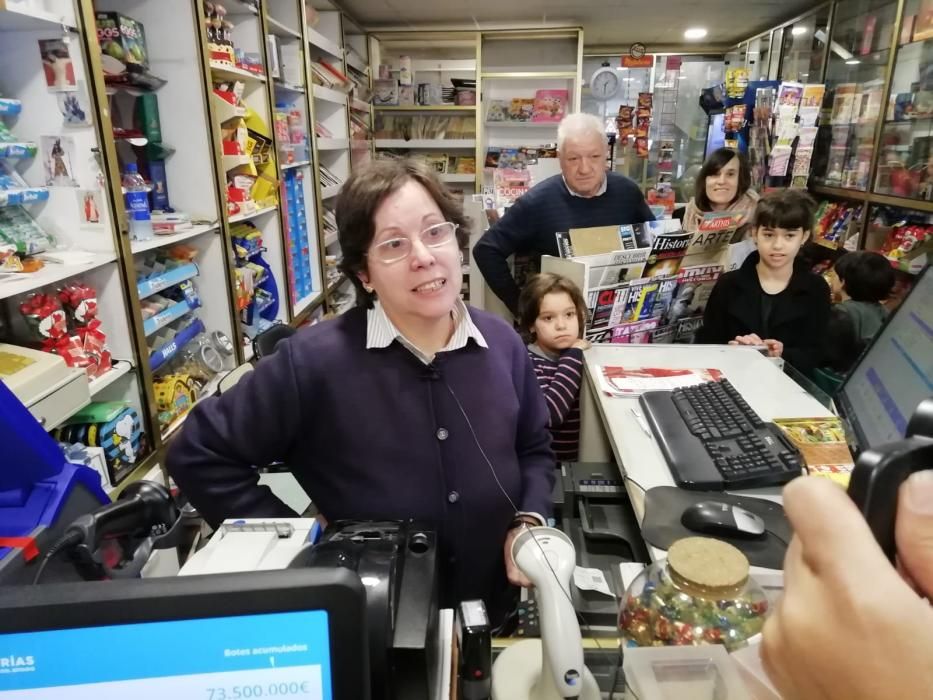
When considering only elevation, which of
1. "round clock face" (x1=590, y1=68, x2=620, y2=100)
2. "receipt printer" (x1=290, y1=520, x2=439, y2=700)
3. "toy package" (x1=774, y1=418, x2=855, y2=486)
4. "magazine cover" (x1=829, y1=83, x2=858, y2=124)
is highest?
"round clock face" (x1=590, y1=68, x2=620, y2=100)

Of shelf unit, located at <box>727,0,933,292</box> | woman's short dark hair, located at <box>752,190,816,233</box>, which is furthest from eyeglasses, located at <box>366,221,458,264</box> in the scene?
shelf unit, located at <box>727,0,933,292</box>

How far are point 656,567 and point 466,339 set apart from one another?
56 cm

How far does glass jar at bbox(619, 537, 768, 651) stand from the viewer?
0.64 m

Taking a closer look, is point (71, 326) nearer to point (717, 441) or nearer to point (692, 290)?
point (717, 441)

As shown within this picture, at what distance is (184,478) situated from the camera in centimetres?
109

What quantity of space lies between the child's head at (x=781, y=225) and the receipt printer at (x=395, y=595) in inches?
65.5

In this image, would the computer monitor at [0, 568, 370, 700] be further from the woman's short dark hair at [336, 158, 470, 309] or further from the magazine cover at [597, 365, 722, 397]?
the magazine cover at [597, 365, 722, 397]

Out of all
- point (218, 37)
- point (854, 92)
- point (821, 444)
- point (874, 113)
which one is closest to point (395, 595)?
point (821, 444)

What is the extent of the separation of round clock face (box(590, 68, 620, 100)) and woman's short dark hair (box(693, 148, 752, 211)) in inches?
167

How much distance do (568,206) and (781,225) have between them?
845mm

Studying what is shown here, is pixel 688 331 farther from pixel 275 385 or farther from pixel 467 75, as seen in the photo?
pixel 467 75

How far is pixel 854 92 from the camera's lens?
12.2 feet

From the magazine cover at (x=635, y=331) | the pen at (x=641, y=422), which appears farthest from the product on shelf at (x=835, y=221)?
the pen at (x=641, y=422)

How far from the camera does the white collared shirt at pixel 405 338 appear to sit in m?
1.11
